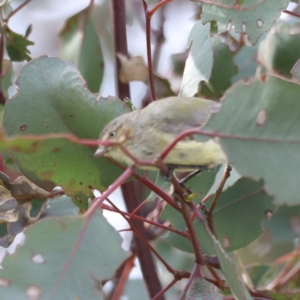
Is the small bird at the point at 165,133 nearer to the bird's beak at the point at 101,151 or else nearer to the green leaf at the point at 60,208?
the bird's beak at the point at 101,151

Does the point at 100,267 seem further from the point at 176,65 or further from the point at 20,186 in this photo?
the point at 176,65

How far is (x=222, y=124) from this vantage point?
2.25ft

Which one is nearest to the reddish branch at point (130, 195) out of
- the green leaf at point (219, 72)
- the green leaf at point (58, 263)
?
the green leaf at point (219, 72)

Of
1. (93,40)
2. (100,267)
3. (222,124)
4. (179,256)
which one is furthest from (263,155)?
(179,256)

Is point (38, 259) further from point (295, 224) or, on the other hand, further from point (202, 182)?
point (295, 224)

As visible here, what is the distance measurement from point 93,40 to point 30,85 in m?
0.75

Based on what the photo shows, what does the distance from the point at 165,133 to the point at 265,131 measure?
0.78ft

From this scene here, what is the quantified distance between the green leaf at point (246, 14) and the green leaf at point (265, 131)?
1.08ft

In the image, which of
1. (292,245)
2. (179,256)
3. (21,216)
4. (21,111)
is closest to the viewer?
(21,111)

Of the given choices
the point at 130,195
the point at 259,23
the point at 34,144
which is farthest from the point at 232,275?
the point at 130,195

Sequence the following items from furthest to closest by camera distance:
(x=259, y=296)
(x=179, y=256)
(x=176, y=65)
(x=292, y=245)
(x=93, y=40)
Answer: (x=292, y=245), (x=179, y=256), (x=176, y=65), (x=93, y=40), (x=259, y=296)

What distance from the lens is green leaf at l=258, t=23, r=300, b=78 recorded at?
4.44ft

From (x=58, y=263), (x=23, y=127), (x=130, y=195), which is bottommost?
(x=130, y=195)

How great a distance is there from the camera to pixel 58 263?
701 mm
